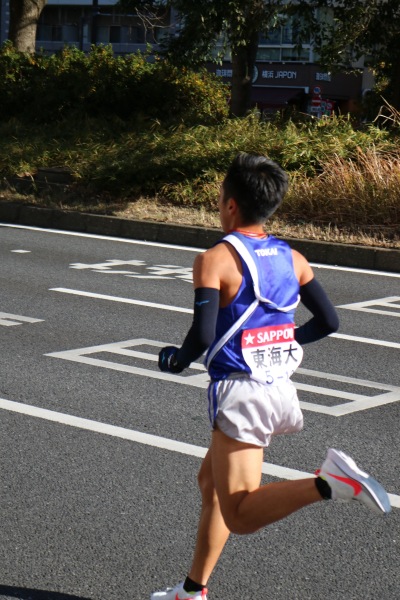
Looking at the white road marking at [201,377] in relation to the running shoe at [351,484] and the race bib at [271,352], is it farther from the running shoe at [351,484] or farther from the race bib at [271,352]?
the running shoe at [351,484]

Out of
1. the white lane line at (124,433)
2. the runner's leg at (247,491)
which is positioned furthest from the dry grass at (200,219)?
the runner's leg at (247,491)

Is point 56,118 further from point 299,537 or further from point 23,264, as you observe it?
point 299,537

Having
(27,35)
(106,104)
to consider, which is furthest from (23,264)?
(27,35)

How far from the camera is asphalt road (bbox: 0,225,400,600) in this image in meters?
3.96

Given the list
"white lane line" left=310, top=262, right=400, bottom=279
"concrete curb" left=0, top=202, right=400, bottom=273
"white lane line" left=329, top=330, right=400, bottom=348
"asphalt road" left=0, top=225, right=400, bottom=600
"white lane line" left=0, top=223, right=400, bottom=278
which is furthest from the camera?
"concrete curb" left=0, top=202, right=400, bottom=273

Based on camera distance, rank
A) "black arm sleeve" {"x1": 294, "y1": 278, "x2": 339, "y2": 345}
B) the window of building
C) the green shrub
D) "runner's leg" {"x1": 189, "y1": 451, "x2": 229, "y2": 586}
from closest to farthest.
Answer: "runner's leg" {"x1": 189, "y1": 451, "x2": 229, "y2": 586}, "black arm sleeve" {"x1": 294, "y1": 278, "x2": 339, "y2": 345}, the green shrub, the window of building

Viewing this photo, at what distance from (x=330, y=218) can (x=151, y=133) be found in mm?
6237

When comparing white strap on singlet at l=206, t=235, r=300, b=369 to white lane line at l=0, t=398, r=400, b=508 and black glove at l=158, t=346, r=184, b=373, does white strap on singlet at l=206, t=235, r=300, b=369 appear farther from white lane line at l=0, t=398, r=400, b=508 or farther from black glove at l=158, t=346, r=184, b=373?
white lane line at l=0, t=398, r=400, b=508

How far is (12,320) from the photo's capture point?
8.72 meters

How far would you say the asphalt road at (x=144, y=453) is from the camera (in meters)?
3.96

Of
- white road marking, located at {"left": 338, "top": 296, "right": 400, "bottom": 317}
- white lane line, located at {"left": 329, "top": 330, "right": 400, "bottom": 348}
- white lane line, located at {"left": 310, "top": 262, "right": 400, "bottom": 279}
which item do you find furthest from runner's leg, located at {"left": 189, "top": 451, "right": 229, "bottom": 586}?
white lane line, located at {"left": 310, "top": 262, "right": 400, "bottom": 279}

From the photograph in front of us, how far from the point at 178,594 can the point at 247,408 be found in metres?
0.70

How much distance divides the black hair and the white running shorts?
1.73ft

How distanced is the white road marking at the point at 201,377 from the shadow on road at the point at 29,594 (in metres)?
2.76
